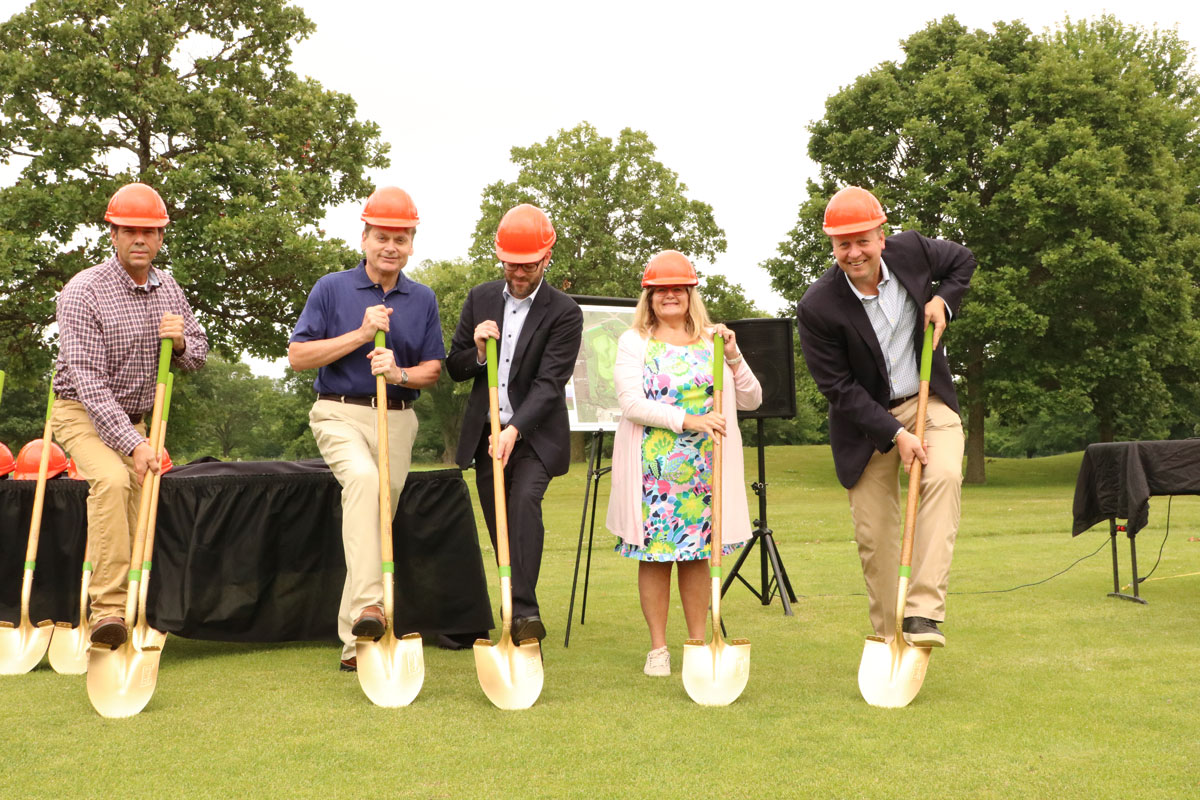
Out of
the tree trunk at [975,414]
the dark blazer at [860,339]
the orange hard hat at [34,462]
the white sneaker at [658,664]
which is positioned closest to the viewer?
the dark blazer at [860,339]

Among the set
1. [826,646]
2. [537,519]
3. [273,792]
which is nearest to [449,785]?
[273,792]

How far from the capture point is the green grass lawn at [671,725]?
326 centimetres

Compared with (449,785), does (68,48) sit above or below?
above

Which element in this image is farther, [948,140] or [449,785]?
[948,140]

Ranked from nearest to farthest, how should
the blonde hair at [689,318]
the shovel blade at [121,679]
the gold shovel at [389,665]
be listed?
the shovel blade at [121,679]
the gold shovel at [389,665]
the blonde hair at [689,318]

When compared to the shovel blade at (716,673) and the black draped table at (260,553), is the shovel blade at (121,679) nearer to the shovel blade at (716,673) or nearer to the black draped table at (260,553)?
the black draped table at (260,553)

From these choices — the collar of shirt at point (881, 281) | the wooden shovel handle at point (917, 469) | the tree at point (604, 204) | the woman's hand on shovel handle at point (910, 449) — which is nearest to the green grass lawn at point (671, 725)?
the wooden shovel handle at point (917, 469)

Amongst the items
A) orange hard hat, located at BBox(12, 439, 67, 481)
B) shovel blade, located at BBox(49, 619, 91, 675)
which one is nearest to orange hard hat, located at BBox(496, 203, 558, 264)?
shovel blade, located at BBox(49, 619, 91, 675)

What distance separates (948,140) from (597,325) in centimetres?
1965

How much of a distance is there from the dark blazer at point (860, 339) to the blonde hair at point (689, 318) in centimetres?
45

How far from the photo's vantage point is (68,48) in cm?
1992

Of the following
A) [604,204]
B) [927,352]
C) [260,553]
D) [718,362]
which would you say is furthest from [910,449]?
[604,204]

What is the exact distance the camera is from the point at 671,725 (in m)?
3.96

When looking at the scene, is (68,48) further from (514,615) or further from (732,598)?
(514,615)
